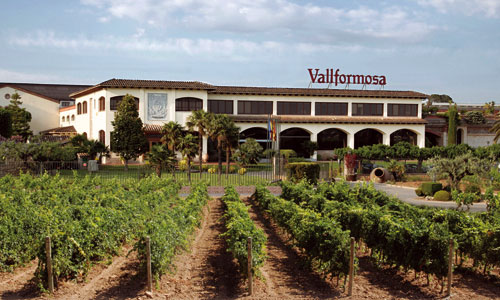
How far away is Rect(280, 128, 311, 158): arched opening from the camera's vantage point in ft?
191

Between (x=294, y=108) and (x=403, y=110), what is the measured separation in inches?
548

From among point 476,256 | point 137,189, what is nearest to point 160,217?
point 476,256

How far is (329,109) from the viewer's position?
5816 centimetres

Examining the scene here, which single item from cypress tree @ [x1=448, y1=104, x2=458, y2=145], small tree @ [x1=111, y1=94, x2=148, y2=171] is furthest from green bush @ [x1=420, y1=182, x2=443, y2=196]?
cypress tree @ [x1=448, y1=104, x2=458, y2=145]

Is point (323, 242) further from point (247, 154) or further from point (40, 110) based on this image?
point (40, 110)

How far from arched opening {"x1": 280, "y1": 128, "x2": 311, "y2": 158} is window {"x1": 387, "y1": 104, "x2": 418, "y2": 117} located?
1067 cm

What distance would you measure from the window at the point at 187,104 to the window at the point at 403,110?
2410cm

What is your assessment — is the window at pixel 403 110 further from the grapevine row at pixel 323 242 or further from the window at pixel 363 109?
the grapevine row at pixel 323 242

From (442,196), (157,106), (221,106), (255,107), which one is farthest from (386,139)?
(442,196)

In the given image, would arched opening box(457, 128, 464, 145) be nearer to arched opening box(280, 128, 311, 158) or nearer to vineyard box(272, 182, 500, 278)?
arched opening box(280, 128, 311, 158)

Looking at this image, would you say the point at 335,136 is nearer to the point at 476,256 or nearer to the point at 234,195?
the point at 234,195

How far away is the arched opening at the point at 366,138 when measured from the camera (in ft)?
197

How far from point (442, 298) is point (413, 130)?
49.8 meters

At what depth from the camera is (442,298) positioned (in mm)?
10953
